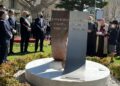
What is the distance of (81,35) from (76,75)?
3.23ft

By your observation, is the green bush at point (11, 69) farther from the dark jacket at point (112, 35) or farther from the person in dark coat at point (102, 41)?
the dark jacket at point (112, 35)

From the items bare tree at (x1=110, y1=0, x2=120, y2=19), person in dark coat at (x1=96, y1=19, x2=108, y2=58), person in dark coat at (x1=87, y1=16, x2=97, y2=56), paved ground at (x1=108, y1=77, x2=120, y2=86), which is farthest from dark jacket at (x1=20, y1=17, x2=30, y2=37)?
bare tree at (x1=110, y1=0, x2=120, y2=19)

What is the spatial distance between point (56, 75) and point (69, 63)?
1.49ft

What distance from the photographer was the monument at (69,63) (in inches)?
356

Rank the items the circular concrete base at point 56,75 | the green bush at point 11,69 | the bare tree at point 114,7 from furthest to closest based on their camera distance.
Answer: the bare tree at point 114,7 < the circular concrete base at point 56,75 < the green bush at point 11,69

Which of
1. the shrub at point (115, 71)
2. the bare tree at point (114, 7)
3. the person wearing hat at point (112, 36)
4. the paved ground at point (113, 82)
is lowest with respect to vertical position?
the paved ground at point (113, 82)

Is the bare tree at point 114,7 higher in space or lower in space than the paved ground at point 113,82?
higher

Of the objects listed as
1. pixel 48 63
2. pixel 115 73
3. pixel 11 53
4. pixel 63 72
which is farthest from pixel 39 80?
pixel 11 53

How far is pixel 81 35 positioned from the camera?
9.33 meters

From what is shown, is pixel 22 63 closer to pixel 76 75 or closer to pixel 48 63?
pixel 48 63

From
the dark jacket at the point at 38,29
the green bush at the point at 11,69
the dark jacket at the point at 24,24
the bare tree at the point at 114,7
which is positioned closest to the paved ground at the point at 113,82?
the green bush at the point at 11,69

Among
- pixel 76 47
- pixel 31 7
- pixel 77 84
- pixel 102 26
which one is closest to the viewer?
pixel 77 84

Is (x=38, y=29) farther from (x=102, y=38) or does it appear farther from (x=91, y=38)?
(x=102, y=38)

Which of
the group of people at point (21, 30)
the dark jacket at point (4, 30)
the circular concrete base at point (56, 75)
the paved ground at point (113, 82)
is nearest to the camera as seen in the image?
the circular concrete base at point (56, 75)
